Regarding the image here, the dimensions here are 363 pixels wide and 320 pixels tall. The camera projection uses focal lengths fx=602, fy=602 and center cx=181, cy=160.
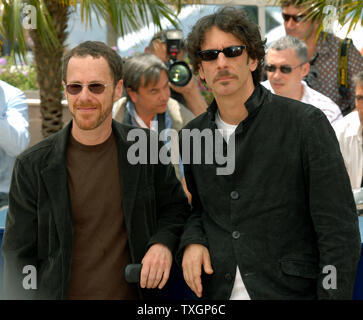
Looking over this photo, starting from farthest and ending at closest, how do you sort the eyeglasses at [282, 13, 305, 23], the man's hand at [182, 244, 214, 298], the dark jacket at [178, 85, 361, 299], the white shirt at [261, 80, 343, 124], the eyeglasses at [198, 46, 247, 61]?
the eyeglasses at [282, 13, 305, 23] → the white shirt at [261, 80, 343, 124] → the eyeglasses at [198, 46, 247, 61] → the man's hand at [182, 244, 214, 298] → the dark jacket at [178, 85, 361, 299]

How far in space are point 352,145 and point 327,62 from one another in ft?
3.91

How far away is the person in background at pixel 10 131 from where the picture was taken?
3596 mm

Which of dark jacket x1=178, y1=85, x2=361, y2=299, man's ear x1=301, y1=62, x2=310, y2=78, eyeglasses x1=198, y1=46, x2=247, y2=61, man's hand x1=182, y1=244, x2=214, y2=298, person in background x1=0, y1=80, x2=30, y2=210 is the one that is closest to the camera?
dark jacket x1=178, y1=85, x2=361, y2=299

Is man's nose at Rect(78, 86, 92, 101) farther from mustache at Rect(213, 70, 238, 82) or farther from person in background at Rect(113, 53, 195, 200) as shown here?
person in background at Rect(113, 53, 195, 200)

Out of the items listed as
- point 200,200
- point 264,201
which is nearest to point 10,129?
point 200,200

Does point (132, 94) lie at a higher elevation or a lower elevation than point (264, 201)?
higher

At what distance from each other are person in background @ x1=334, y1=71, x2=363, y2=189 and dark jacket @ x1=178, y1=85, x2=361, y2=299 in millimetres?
1692

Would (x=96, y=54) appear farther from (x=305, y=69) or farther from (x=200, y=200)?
(x=305, y=69)

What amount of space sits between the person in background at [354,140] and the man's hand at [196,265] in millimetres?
1806

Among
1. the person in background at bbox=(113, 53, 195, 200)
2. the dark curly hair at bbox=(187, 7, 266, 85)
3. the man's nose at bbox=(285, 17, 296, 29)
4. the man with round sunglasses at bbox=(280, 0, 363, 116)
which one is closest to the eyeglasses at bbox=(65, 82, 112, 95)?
the dark curly hair at bbox=(187, 7, 266, 85)

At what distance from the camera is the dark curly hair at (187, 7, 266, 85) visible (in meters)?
2.24

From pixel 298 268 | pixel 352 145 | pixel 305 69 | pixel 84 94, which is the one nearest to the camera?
pixel 298 268

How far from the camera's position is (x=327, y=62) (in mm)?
4777

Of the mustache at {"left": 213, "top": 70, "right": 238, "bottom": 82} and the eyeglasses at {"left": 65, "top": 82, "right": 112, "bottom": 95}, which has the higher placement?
the mustache at {"left": 213, "top": 70, "right": 238, "bottom": 82}
